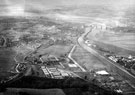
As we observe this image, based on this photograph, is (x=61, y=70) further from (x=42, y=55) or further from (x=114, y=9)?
(x=114, y=9)

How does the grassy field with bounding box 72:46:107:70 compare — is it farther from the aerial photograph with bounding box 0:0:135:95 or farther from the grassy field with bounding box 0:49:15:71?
the grassy field with bounding box 0:49:15:71

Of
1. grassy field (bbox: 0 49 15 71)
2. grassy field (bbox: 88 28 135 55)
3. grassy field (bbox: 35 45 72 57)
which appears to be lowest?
grassy field (bbox: 88 28 135 55)

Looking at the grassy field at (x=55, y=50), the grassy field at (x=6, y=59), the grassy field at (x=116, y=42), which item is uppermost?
the grassy field at (x=6, y=59)

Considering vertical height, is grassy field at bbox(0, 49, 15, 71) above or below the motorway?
above

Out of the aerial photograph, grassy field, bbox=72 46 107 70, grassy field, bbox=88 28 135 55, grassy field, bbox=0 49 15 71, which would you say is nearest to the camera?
the aerial photograph

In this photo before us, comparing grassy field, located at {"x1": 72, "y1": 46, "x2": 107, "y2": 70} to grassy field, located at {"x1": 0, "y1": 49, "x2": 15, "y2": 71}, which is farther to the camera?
grassy field, located at {"x1": 72, "y1": 46, "x2": 107, "y2": 70}

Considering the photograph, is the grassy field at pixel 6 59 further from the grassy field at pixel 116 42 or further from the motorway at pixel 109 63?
the grassy field at pixel 116 42

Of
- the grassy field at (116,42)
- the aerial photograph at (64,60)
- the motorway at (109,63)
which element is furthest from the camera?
the grassy field at (116,42)

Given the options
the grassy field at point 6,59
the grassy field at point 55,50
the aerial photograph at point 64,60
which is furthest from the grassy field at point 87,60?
the grassy field at point 6,59

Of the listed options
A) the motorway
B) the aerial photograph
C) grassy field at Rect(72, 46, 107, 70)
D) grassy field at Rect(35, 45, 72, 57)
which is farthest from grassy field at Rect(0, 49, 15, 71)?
the motorway

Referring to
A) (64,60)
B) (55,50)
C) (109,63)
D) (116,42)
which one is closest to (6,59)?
(64,60)
